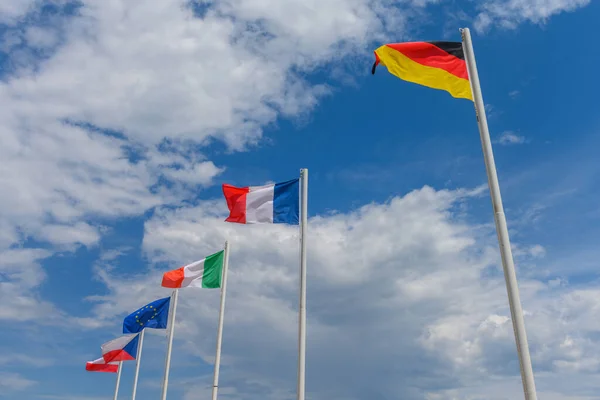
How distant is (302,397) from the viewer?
19.0m

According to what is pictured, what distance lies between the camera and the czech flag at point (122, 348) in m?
48.0

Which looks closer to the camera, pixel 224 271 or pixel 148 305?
pixel 224 271

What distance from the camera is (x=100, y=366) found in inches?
2135

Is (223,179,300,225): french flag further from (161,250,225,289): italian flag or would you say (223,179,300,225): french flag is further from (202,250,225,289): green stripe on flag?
(161,250,225,289): italian flag

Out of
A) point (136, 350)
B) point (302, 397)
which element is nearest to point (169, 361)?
Result: point (136, 350)

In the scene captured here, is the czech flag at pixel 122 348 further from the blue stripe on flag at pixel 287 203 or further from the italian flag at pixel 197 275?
the blue stripe on flag at pixel 287 203

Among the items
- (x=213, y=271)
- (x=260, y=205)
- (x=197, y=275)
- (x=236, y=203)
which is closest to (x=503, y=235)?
(x=260, y=205)

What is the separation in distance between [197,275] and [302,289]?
1300cm

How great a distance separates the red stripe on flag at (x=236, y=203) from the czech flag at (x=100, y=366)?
1429 inches

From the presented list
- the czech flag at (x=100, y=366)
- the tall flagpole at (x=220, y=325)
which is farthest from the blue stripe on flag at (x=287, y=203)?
the czech flag at (x=100, y=366)

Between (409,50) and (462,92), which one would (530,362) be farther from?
(409,50)

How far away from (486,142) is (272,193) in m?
10.6

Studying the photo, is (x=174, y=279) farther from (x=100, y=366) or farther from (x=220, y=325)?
(x=100, y=366)

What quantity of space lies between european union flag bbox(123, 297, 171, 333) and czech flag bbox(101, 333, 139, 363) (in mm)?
8377
